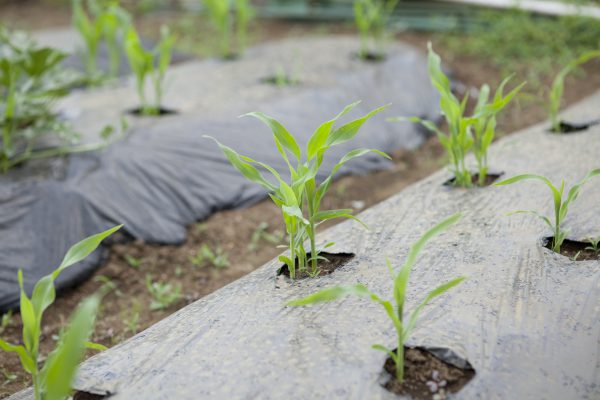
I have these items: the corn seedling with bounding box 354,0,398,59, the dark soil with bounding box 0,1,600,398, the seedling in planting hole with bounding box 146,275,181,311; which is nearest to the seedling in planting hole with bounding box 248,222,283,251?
the dark soil with bounding box 0,1,600,398

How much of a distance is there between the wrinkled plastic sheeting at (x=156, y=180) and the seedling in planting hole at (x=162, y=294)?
0.30 metres

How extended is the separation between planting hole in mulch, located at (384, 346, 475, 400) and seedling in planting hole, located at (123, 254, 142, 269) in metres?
1.66

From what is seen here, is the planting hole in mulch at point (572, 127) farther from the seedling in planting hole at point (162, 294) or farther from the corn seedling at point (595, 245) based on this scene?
the seedling in planting hole at point (162, 294)

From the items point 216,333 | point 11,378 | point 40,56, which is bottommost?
point 11,378

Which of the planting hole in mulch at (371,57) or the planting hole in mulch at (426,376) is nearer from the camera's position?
the planting hole in mulch at (426,376)

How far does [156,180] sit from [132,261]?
456mm

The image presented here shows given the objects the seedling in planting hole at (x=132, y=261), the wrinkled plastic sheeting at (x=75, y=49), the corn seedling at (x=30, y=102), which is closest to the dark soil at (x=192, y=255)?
the seedling in planting hole at (x=132, y=261)

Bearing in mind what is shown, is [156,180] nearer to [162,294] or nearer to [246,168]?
[162,294]

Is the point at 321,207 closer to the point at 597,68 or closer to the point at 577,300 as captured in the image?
the point at 577,300

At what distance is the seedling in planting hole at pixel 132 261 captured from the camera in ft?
9.60

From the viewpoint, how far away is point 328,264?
2066mm

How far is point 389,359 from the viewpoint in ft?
5.17

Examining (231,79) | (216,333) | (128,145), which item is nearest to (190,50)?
(231,79)

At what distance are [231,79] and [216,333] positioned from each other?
2847mm
